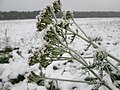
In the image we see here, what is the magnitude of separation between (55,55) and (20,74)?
274 cm

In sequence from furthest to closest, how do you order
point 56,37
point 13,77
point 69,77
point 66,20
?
point 13,77
point 69,77
point 66,20
point 56,37

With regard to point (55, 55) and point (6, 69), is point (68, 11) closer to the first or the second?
point (55, 55)

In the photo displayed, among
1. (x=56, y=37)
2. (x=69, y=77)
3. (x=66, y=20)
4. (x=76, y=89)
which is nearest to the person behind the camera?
(x=56, y=37)

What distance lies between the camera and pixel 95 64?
9.75ft

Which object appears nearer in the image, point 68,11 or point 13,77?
point 68,11

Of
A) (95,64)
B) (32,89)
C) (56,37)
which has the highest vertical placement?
(56,37)

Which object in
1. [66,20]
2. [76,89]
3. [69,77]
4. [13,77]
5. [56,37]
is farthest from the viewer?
[13,77]

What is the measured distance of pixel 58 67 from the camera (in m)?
5.61

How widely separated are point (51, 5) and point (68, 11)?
0.32 m

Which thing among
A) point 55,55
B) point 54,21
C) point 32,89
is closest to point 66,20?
point 54,21

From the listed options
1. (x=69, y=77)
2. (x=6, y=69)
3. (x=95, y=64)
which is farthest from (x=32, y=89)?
(x=95, y=64)

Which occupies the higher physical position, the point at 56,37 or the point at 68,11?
the point at 68,11

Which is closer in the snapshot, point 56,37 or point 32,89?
point 56,37

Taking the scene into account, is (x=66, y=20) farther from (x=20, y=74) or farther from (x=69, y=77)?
(x=20, y=74)
